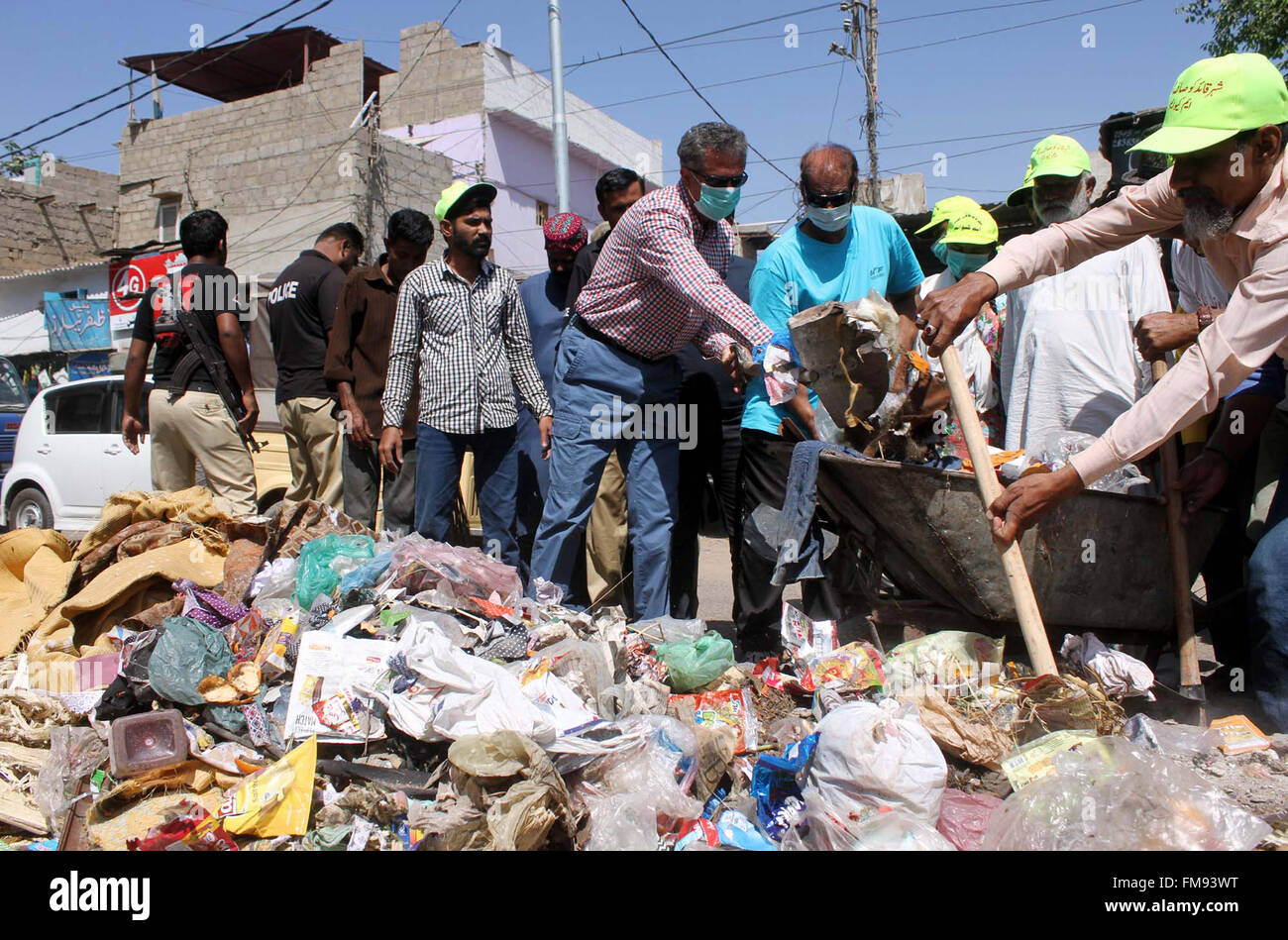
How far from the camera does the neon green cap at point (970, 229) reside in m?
4.18

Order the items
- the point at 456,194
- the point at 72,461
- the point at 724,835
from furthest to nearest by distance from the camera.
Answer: the point at 72,461
the point at 456,194
the point at 724,835

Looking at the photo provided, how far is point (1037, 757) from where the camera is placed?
7.42 feet

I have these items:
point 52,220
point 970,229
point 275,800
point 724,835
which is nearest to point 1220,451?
point 970,229

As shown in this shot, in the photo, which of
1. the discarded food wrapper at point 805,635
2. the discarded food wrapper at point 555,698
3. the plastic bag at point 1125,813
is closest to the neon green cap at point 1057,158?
the discarded food wrapper at point 805,635

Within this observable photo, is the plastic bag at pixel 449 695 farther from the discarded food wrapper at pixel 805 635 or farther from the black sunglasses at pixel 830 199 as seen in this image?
the black sunglasses at pixel 830 199

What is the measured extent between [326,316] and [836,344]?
10.4 ft

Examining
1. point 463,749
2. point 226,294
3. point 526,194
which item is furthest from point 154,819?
point 526,194

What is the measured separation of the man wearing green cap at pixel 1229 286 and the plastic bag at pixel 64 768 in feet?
9.28

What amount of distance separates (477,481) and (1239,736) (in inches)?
130

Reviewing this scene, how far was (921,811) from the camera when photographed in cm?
222

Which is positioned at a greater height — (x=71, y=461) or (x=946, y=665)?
(x=71, y=461)

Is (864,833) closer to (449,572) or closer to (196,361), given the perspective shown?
(449,572)

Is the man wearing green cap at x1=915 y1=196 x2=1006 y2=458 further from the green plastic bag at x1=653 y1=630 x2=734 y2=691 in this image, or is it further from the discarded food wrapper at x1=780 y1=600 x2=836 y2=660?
the green plastic bag at x1=653 y1=630 x2=734 y2=691
